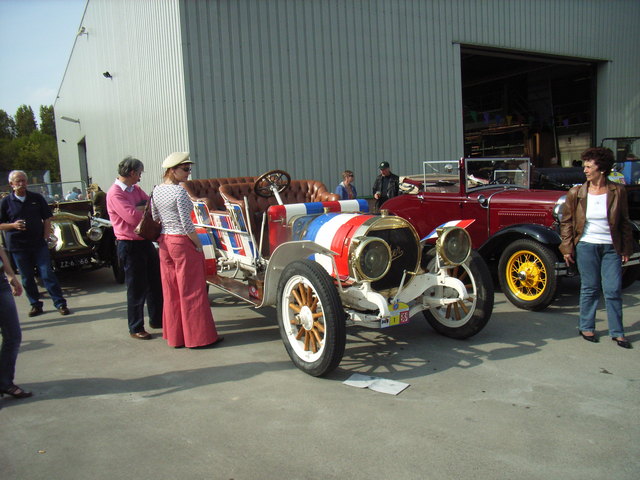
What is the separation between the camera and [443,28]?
12.9m

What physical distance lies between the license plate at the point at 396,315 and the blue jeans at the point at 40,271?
4281 millimetres

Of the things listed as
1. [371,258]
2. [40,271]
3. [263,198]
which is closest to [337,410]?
[371,258]

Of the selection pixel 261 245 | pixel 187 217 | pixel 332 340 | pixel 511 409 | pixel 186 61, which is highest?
pixel 186 61

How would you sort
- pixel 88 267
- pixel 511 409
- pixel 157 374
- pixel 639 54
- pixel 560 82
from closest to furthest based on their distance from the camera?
pixel 511 409
pixel 157 374
pixel 88 267
pixel 639 54
pixel 560 82

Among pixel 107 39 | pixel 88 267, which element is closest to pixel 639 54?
pixel 107 39

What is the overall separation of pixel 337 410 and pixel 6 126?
4774 inches

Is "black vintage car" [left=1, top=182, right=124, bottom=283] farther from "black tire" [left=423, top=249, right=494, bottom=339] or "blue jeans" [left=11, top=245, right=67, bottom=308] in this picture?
"black tire" [left=423, top=249, right=494, bottom=339]

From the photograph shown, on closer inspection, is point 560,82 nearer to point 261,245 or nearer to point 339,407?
point 261,245

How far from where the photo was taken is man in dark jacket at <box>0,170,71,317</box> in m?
5.95

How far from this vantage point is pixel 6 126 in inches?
4092

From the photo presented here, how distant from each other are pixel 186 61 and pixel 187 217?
234 inches

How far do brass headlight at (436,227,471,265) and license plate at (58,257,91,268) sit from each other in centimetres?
583

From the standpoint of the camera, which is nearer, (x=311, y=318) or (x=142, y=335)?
(x=311, y=318)

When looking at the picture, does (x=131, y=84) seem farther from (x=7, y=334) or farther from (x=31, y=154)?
(x=31, y=154)
